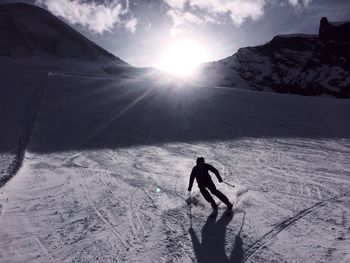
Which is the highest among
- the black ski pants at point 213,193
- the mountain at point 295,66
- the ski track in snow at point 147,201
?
the mountain at point 295,66

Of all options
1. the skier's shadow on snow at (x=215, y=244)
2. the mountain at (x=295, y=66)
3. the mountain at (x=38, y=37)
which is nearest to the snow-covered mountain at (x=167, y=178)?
the skier's shadow on snow at (x=215, y=244)

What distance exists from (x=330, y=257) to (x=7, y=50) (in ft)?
280

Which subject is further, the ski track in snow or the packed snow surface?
the ski track in snow

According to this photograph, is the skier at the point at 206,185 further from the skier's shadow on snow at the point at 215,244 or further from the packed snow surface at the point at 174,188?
the skier's shadow on snow at the point at 215,244

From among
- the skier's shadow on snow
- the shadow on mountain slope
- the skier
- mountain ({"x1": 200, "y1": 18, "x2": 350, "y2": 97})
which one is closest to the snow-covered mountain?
the skier's shadow on snow

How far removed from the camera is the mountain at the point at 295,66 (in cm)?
7431

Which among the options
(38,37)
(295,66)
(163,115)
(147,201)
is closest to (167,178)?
(147,201)

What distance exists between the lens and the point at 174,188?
12695 mm

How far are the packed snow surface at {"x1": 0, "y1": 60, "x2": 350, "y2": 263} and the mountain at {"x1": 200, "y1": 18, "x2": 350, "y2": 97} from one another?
158 ft

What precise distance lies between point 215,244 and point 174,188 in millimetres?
4597

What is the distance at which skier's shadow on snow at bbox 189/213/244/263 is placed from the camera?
7539 millimetres

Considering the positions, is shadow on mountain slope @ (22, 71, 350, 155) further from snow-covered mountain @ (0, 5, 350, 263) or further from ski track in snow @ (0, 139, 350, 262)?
ski track in snow @ (0, 139, 350, 262)

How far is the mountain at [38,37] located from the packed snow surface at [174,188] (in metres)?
60.2

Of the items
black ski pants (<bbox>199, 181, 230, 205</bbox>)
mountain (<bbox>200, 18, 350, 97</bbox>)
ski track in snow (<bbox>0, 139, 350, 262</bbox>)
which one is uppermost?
mountain (<bbox>200, 18, 350, 97</bbox>)
